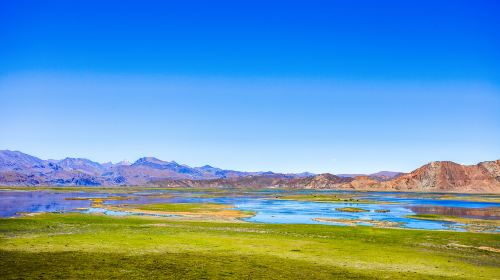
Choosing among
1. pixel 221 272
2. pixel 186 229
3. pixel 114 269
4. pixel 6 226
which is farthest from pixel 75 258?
pixel 6 226

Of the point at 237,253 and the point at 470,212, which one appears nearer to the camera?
the point at 237,253

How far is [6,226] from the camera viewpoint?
51.8 m

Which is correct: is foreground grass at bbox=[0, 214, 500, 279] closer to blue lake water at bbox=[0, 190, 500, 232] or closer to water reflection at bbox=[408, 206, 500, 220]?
blue lake water at bbox=[0, 190, 500, 232]

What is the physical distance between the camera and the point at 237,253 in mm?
35188

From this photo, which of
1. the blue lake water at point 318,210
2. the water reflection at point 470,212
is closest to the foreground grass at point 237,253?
the blue lake water at point 318,210

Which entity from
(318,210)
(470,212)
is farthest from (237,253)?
(470,212)

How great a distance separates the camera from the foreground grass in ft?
90.0

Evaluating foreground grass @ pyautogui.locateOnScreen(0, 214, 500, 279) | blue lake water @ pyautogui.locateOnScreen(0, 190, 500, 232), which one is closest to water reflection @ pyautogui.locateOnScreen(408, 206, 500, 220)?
blue lake water @ pyautogui.locateOnScreen(0, 190, 500, 232)

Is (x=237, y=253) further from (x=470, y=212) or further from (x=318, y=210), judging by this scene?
(x=470, y=212)

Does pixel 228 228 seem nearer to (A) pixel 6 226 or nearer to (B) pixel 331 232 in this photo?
(B) pixel 331 232

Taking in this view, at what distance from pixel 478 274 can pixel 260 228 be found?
32318 mm

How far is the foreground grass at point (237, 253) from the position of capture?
27.4 metres

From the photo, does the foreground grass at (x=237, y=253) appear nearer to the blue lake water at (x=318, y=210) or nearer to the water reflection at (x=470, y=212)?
the blue lake water at (x=318, y=210)

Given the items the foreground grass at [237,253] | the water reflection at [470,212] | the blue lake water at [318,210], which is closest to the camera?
the foreground grass at [237,253]
